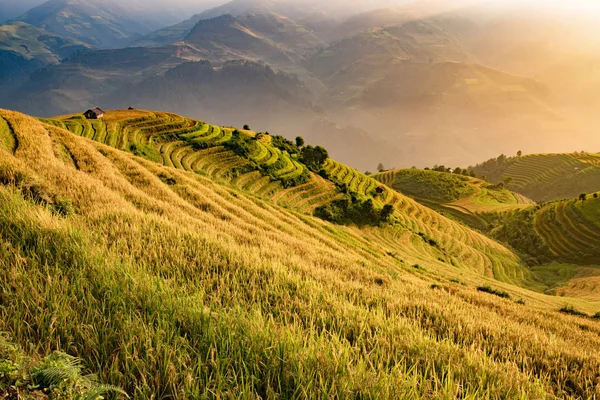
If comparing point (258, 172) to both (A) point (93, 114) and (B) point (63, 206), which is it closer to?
(A) point (93, 114)

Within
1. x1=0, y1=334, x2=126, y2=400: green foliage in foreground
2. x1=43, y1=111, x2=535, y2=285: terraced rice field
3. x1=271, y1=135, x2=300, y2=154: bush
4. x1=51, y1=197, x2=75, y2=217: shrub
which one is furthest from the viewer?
x1=271, y1=135, x2=300, y2=154: bush

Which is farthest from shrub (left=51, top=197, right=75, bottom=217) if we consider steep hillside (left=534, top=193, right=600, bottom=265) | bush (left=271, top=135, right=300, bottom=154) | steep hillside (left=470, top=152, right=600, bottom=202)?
steep hillside (left=470, top=152, right=600, bottom=202)

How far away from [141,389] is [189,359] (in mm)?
406

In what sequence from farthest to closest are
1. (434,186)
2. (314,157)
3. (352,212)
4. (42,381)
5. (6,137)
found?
(434,186), (314,157), (352,212), (6,137), (42,381)

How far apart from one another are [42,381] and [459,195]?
496 ft

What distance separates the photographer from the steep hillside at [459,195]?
120000mm

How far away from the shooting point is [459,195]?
13375 cm

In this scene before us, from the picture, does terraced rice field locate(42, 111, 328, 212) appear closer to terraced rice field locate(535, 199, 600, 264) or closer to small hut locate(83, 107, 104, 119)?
small hut locate(83, 107, 104, 119)

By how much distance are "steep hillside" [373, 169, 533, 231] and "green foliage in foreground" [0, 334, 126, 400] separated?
131 m

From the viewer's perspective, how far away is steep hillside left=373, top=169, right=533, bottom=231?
120000mm

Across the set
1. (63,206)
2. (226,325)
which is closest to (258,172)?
(63,206)

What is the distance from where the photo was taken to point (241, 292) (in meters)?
4.30

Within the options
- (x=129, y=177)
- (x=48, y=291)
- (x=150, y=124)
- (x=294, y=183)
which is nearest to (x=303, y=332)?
(x=48, y=291)

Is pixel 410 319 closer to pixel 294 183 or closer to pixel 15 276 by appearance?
pixel 15 276
